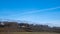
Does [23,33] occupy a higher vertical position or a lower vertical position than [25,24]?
lower

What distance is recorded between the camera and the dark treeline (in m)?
5.22

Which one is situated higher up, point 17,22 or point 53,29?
point 17,22

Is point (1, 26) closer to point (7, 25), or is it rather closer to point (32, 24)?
point (7, 25)

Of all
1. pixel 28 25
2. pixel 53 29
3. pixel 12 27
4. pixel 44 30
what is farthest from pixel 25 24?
pixel 53 29

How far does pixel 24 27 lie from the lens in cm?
536

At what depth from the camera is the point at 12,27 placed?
17.6 ft

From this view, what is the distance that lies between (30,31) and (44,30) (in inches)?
26.2

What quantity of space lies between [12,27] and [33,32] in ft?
3.49

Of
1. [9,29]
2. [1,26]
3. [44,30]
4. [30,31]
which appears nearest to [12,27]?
[9,29]

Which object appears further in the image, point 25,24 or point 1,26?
point 25,24

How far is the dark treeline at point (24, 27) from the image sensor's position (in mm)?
5219

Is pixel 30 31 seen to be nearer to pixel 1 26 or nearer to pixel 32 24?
pixel 32 24

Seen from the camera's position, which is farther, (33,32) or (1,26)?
(33,32)

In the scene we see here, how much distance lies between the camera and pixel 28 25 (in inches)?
217
